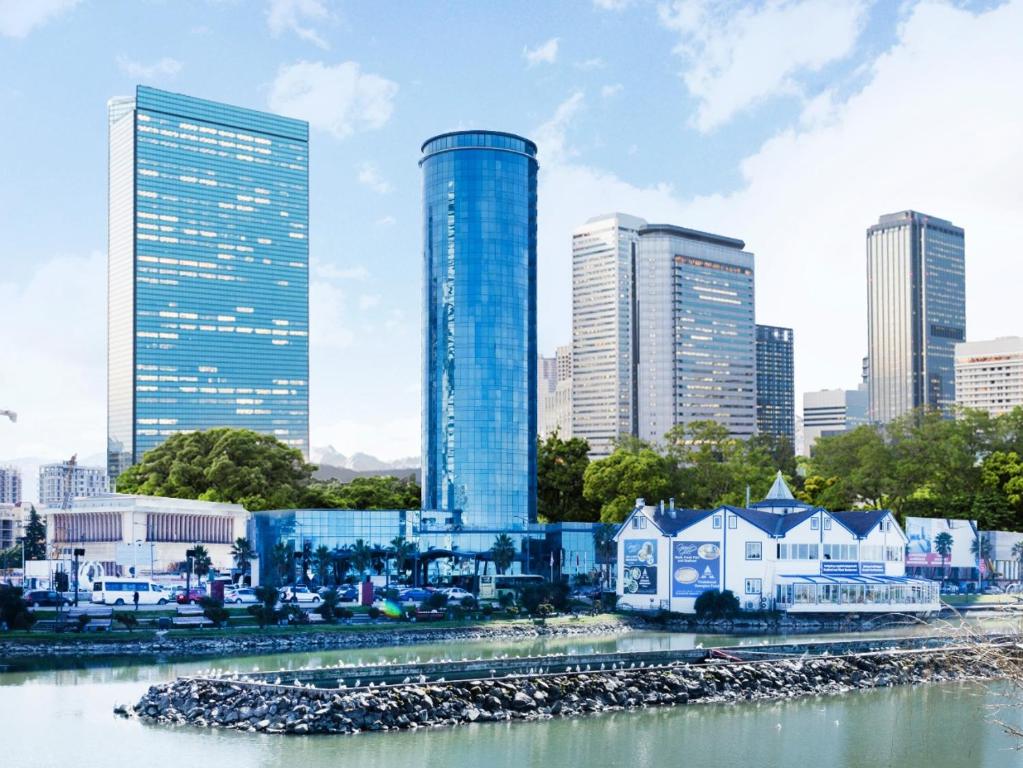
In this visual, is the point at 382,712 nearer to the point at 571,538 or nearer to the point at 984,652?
the point at 984,652

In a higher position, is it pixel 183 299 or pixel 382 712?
pixel 183 299

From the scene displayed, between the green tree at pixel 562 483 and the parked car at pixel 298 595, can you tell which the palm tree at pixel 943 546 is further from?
the parked car at pixel 298 595

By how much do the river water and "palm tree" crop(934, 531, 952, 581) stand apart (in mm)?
49888

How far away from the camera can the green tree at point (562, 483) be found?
123 m

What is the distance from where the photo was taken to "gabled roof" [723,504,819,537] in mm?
83438

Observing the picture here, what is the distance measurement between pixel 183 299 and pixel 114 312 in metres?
10.6

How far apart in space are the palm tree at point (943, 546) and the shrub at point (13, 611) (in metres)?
68.1

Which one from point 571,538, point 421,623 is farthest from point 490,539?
point 421,623

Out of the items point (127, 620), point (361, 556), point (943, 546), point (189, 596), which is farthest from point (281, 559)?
point (943, 546)

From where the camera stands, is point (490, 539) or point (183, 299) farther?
point (183, 299)

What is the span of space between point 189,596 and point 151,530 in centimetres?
2551

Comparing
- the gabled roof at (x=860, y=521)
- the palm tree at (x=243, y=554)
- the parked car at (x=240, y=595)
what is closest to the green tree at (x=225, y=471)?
the palm tree at (x=243, y=554)

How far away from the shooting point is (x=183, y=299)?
197500mm

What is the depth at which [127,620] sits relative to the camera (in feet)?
226
